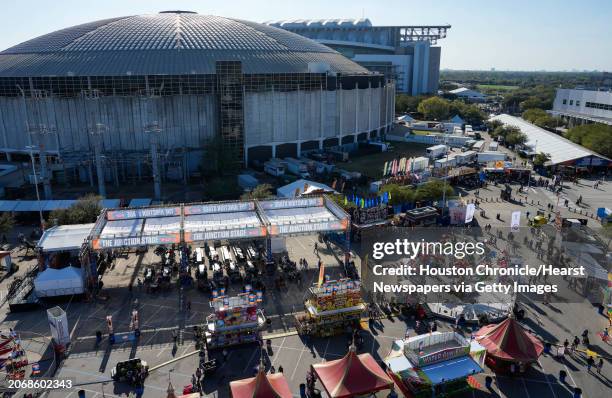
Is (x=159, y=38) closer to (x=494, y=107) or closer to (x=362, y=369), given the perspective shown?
(x=362, y=369)

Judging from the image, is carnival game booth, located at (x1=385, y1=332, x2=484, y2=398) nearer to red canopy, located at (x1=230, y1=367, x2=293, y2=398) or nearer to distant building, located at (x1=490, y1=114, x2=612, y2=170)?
red canopy, located at (x1=230, y1=367, x2=293, y2=398)

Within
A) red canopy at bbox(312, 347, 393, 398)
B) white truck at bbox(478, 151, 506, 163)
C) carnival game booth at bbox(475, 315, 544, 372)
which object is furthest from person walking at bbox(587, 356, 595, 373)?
white truck at bbox(478, 151, 506, 163)

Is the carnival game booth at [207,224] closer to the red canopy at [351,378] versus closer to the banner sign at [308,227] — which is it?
the banner sign at [308,227]

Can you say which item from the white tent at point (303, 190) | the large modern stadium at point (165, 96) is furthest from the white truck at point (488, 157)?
the white tent at point (303, 190)

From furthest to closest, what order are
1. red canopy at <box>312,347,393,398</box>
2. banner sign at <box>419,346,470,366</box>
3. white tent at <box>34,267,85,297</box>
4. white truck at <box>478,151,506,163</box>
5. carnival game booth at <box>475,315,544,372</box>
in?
white truck at <box>478,151,506,163</box> → white tent at <box>34,267,85,297</box> → carnival game booth at <box>475,315,544,372</box> → banner sign at <box>419,346,470,366</box> → red canopy at <box>312,347,393,398</box>

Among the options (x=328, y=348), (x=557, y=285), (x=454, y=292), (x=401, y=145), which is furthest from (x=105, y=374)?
(x=401, y=145)

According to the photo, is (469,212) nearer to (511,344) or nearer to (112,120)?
(511,344)
